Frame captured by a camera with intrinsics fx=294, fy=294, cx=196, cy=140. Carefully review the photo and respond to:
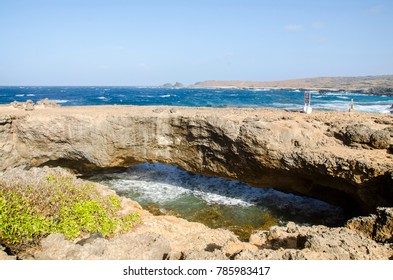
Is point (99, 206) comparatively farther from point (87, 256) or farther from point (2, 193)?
point (87, 256)

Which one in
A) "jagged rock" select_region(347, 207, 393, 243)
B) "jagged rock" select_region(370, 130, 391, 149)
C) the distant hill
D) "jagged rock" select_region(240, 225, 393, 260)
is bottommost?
"jagged rock" select_region(347, 207, 393, 243)

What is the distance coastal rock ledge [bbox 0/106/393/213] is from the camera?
970cm

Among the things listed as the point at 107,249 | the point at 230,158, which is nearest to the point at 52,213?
the point at 107,249

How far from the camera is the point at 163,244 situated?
216 inches

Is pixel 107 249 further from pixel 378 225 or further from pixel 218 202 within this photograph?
pixel 218 202

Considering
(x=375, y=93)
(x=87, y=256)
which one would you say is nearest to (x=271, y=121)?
(x=87, y=256)

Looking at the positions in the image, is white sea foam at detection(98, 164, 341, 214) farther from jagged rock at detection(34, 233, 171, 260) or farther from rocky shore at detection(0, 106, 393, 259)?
jagged rock at detection(34, 233, 171, 260)

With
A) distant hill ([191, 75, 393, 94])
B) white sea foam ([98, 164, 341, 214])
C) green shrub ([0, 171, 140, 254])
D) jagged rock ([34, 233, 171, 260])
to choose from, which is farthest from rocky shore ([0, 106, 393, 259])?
A: distant hill ([191, 75, 393, 94])

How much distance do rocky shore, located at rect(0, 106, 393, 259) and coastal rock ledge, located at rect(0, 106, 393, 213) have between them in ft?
0.12

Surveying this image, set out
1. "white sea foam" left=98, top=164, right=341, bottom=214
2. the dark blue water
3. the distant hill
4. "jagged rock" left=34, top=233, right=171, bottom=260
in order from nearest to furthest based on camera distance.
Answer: "jagged rock" left=34, top=233, right=171, bottom=260, "white sea foam" left=98, top=164, right=341, bottom=214, the dark blue water, the distant hill

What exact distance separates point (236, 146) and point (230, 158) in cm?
72

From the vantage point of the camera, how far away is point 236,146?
11719 mm

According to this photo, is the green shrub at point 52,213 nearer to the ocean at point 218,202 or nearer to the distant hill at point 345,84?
the ocean at point 218,202

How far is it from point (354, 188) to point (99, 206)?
8.15 m
